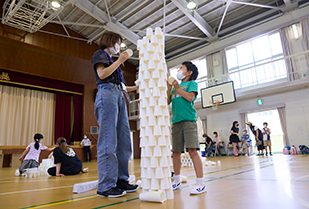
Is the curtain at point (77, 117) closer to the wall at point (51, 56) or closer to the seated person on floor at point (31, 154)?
the wall at point (51, 56)

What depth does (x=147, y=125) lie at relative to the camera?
1553 mm

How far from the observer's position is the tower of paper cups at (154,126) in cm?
145

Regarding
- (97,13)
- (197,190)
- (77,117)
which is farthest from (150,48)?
(77,117)

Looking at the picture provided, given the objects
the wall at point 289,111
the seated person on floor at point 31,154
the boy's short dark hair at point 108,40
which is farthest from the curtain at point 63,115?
the boy's short dark hair at point 108,40

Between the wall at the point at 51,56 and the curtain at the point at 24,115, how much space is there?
5.58 ft

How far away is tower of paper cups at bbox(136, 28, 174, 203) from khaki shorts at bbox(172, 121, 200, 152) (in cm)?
30

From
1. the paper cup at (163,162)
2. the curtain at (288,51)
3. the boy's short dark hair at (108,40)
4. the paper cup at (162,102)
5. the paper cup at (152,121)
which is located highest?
the curtain at (288,51)

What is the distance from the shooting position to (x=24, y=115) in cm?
1112

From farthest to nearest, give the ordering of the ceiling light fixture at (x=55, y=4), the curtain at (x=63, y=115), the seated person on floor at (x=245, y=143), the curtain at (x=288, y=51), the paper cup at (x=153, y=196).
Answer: the curtain at (x=63, y=115), the seated person on floor at (x=245, y=143), the curtain at (x=288, y=51), the ceiling light fixture at (x=55, y=4), the paper cup at (x=153, y=196)

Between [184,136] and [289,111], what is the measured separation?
9.34 meters

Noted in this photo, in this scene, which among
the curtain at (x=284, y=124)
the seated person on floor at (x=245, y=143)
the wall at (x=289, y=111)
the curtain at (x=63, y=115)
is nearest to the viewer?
the wall at (x=289, y=111)

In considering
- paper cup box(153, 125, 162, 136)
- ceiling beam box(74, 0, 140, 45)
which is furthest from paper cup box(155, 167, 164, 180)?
ceiling beam box(74, 0, 140, 45)

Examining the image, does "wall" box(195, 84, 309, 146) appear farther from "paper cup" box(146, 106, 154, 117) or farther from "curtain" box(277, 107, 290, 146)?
"paper cup" box(146, 106, 154, 117)

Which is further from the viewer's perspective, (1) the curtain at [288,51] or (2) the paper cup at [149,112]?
(1) the curtain at [288,51]
